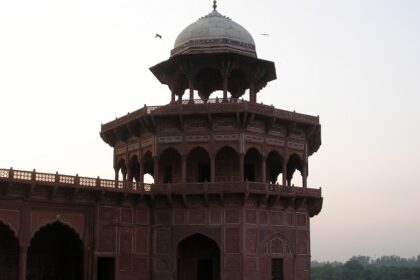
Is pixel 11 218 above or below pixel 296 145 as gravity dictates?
below

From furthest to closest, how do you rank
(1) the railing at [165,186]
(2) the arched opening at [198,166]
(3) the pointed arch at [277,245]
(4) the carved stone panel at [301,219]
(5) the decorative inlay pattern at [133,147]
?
(5) the decorative inlay pattern at [133,147] → (2) the arched opening at [198,166] → (4) the carved stone panel at [301,219] → (3) the pointed arch at [277,245] → (1) the railing at [165,186]

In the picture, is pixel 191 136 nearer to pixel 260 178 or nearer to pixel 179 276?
pixel 260 178

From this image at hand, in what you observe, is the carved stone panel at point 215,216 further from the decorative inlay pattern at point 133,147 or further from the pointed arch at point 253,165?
the decorative inlay pattern at point 133,147

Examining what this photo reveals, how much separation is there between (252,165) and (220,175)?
2.15 metres

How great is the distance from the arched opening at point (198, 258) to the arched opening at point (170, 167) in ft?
11.8

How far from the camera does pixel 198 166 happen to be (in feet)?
111

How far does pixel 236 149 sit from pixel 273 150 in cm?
236

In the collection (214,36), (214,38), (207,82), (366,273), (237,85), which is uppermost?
(214,36)

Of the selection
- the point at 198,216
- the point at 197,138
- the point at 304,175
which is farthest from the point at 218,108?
the point at 304,175

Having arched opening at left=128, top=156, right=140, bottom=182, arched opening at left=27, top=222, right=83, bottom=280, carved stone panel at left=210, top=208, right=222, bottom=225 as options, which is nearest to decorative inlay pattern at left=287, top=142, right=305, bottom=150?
carved stone panel at left=210, top=208, right=222, bottom=225

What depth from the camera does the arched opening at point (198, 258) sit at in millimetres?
32656

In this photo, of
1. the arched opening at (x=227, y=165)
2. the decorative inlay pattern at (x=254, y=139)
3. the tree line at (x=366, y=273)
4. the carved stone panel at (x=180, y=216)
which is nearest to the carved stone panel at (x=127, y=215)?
the carved stone panel at (x=180, y=216)

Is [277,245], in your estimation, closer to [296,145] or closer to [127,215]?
[296,145]

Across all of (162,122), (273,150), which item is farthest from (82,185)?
(273,150)
